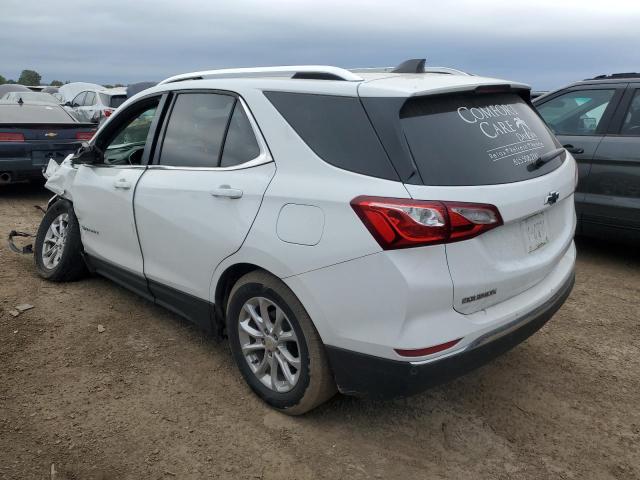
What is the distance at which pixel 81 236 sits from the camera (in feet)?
14.9

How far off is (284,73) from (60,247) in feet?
9.14

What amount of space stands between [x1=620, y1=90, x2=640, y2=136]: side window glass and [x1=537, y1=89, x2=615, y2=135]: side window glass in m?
0.22

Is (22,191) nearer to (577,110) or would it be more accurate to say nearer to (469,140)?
(577,110)

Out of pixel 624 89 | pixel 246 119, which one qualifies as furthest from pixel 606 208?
pixel 246 119

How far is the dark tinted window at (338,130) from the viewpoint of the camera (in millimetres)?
2504

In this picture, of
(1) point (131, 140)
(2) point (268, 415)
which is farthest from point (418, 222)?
(1) point (131, 140)

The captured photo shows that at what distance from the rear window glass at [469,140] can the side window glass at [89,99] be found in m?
18.3

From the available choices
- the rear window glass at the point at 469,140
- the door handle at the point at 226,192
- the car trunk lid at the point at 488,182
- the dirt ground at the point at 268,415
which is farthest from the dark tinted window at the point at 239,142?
the dirt ground at the point at 268,415

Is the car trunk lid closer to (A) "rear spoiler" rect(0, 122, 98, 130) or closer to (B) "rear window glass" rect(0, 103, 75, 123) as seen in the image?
(A) "rear spoiler" rect(0, 122, 98, 130)

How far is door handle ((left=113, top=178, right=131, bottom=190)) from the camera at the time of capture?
3778 mm

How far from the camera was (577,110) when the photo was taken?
18.3 ft

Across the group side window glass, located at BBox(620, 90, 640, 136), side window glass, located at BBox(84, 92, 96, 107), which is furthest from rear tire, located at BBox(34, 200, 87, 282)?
side window glass, located at BBox(84, 92, 96, 107)

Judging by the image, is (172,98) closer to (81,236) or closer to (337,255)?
(81,236)

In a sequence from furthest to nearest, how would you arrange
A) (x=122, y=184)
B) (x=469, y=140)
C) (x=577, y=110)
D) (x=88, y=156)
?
(x=577, y=110), (x=88, y=156), (x=122, y=184), (x=469, y=140)
